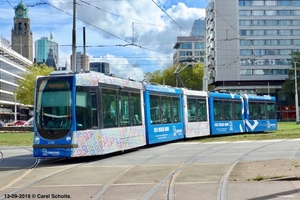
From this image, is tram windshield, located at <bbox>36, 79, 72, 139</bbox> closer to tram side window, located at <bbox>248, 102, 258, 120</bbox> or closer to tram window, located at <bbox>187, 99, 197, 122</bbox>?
tram window, located at <bbox>187, 99, 197, 122</bbox>

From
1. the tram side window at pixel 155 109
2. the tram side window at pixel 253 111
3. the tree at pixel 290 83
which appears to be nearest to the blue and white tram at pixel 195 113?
the tram side window at pixel 155 109

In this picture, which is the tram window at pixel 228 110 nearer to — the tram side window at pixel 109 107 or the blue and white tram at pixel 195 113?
the blue and white tram at pixel 195 113

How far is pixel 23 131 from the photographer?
44.3 meters

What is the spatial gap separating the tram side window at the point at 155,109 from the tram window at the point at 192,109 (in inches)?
162

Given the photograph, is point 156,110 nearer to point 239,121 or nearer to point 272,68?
point 239,121

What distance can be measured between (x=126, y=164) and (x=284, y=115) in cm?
8575

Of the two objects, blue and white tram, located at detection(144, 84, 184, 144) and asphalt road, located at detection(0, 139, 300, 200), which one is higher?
blue and white tram, located at detection(144, 84, 184, 144)

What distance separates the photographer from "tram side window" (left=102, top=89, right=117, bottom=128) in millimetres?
16672

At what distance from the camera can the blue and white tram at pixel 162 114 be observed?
20.9 m

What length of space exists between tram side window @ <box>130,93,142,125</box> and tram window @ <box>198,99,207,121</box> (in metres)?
7.73

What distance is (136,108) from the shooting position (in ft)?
64.0

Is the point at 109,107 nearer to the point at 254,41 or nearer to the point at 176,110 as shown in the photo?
the point at 176,110

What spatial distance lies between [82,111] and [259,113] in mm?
20644

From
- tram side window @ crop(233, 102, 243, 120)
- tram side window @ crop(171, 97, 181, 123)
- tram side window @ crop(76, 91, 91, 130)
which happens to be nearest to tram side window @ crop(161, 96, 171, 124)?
tram side window @ crop(171, 97, 181, 123)
